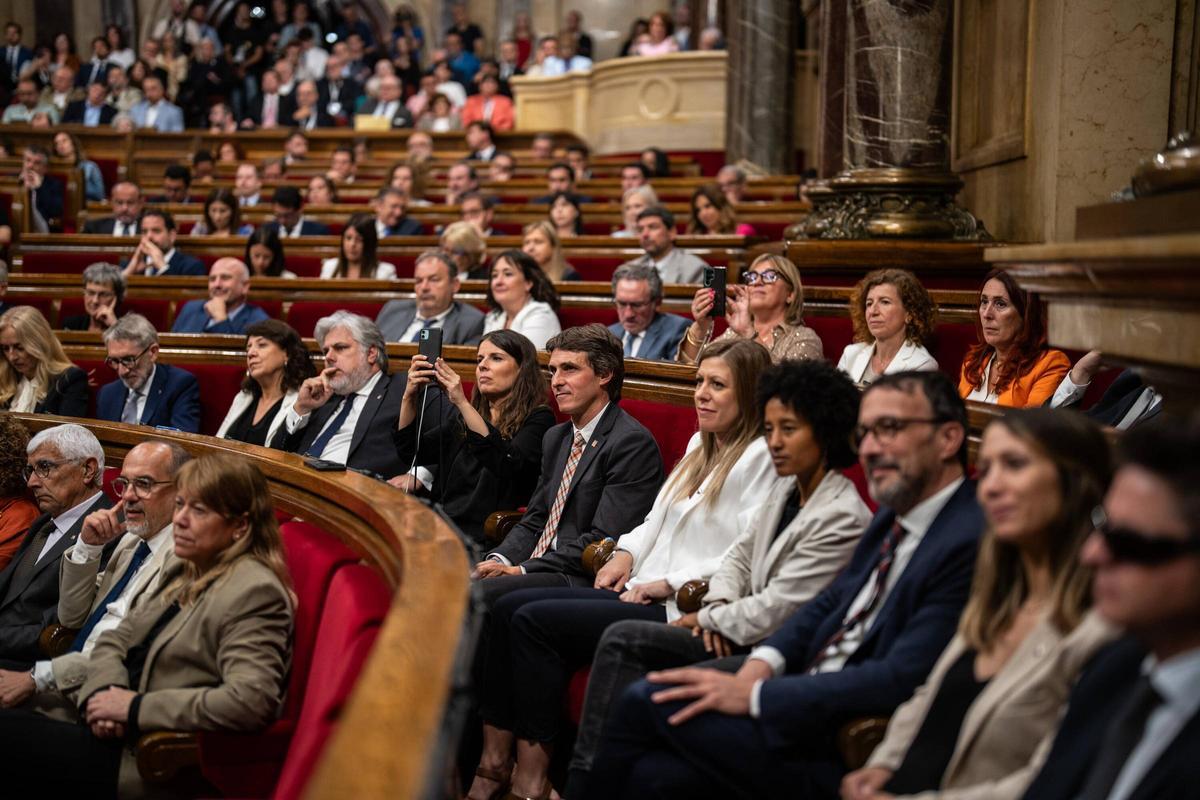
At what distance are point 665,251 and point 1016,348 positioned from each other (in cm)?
234

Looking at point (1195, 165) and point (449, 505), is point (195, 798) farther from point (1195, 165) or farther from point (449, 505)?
point (1195, 165)

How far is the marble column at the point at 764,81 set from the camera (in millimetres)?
8773

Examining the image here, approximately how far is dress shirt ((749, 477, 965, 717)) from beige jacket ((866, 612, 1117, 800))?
1.19 feet

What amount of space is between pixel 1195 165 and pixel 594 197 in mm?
7090

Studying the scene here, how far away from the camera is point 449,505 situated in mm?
3617

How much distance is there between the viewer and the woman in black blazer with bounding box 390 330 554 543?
3.54 m

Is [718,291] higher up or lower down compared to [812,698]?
higher up

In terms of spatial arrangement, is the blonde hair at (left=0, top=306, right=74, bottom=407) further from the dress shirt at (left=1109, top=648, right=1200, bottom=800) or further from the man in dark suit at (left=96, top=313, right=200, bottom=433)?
the dress shirt at (left=1109, top=648, right=1200, bottom=800)

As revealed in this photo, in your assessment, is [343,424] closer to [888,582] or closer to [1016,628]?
[888,582]

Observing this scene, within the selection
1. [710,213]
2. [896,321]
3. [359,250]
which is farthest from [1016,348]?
[359,250]

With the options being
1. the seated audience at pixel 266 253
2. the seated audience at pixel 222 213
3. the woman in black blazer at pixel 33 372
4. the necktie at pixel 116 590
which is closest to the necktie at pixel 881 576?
the necktie at pixel 116 590

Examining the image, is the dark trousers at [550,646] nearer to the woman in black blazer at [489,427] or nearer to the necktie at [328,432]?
the woman in black blazer at [489,427]

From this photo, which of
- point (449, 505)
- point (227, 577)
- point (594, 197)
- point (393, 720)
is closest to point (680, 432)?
point (449, 505)

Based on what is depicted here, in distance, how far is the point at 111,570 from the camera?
297 cm
